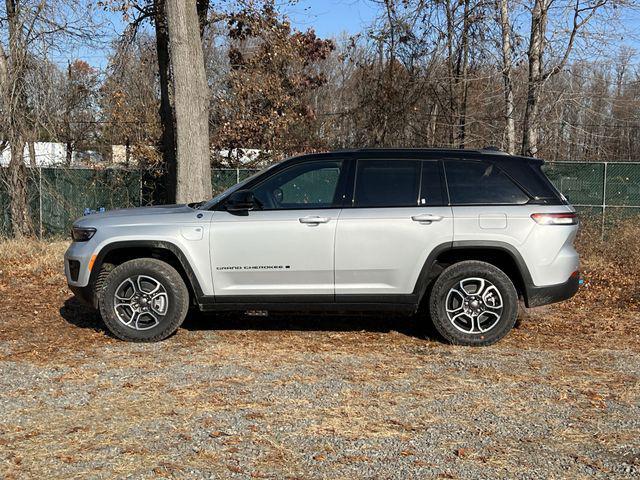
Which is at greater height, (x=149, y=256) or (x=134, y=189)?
(x=134, y=189)

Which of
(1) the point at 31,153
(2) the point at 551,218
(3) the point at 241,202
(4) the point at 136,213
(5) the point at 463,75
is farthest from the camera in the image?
(5) the point at 463,75

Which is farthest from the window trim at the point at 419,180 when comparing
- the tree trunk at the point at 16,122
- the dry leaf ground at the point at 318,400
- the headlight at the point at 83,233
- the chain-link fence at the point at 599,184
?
the tree trunk at the point at 16,122

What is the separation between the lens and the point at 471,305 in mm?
6738

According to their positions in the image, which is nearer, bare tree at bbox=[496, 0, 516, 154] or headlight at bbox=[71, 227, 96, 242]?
headlight at bbox=[71, 227, 96, 242]

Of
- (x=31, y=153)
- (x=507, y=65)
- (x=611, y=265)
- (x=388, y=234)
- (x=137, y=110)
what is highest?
(x=507, y=65)

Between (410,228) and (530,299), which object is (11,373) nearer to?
(410,228)

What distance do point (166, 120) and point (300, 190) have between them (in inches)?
388

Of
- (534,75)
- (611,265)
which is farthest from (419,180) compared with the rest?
(534,75)

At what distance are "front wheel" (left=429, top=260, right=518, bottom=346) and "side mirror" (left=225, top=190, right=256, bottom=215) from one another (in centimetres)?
194

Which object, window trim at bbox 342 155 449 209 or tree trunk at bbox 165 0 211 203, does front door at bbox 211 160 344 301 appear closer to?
window trim at bbox 342 155 449 209

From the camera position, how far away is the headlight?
22.9 feet

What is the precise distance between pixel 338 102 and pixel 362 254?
24.1 meters

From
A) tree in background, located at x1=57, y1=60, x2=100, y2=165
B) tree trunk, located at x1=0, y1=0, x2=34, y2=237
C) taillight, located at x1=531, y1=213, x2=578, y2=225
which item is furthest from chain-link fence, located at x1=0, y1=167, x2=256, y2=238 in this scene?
taillight, located at x1=531, y1=213, x2=578, y2=225

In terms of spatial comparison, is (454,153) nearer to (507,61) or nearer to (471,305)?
(471,305)
